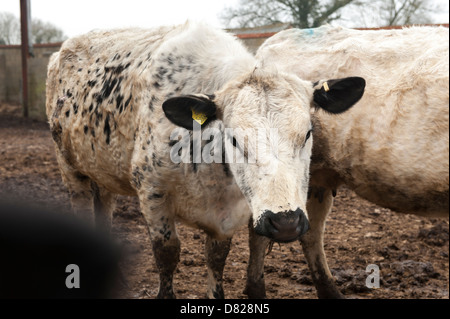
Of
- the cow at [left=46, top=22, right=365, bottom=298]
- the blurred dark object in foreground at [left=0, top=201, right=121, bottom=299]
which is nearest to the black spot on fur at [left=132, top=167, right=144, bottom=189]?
the cow at [left=46, top=22, right=365, bottom=298]

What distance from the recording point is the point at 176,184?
3.46 m

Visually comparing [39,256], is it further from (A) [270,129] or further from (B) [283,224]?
(A) [270,129]

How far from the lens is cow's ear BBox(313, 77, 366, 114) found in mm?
3201

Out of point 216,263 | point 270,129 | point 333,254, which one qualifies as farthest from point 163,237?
point 333,254

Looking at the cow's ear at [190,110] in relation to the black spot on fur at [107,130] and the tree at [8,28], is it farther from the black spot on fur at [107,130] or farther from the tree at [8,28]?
the tree at [8,28]

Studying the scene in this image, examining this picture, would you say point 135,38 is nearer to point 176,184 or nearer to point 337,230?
point 176,184

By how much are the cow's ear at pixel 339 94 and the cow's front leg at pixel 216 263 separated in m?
1.25

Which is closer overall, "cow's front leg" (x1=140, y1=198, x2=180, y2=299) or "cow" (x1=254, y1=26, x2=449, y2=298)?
"cow" (x1=254, y1=26, x2=449, y2=298)

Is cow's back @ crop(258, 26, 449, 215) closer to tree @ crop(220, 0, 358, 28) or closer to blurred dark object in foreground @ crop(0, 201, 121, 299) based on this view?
blurred dark object in foreground @ crop(0, 201, 121, 299)

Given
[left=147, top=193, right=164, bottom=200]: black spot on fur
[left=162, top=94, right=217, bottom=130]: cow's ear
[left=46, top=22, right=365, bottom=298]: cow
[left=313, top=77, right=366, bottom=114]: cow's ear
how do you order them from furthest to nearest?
[left=147, top=193, right=164, bottom=200]: black spot on fur → [left=313, top=77, right=366, bottom=114]: cow's ear → [left=162, top=94, right=217, bottom=130]: cow's ear → [left=46, top=22, right=365, bottom=298]: cow

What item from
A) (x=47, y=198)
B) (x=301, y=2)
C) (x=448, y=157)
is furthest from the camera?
(x=301, y=2)

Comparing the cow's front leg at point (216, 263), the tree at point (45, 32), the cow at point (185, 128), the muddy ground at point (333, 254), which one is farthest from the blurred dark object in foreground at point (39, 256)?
the tree at point (45, 32)
